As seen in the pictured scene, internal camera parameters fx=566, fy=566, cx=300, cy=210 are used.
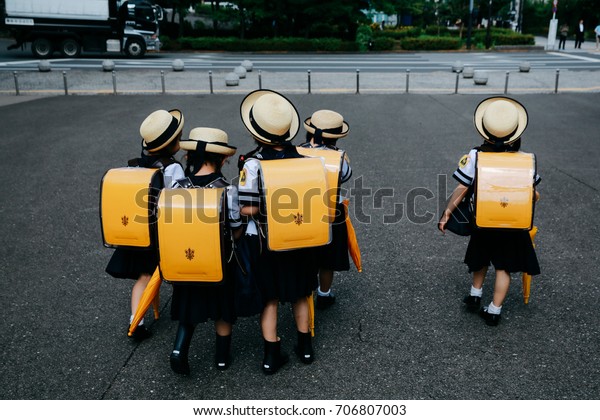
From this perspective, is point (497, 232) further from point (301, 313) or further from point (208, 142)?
point (208, 142)

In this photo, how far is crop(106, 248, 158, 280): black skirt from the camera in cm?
384

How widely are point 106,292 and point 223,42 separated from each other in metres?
30.6

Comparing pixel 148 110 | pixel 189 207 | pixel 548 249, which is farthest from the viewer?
pixel 148 110

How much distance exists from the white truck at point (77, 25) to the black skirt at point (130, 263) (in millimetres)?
25694

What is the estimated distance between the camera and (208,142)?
330 cm

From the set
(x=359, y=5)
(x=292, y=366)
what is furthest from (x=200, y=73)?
(x=292, y=366)

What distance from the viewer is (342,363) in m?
3.69

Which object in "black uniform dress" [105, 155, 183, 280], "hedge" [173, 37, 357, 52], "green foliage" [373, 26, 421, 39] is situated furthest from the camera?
"green foliage" [373, 26, 421, 39]

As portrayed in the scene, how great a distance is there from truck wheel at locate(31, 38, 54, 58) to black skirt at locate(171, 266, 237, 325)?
26.7 m

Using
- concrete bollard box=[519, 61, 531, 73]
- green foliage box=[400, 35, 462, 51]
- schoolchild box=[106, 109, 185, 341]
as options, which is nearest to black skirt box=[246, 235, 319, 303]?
schoolchild box=[106, 109, 185, 341]

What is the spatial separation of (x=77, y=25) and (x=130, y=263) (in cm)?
2606

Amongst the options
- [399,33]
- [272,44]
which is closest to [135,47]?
[272,44]

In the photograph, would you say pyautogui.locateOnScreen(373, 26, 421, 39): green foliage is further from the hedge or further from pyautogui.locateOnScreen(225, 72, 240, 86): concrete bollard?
pyautogui.locateOnScreen(225, 72, 240, 86): concrete bollard

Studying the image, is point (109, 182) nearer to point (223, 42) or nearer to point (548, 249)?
point (548, 249)
